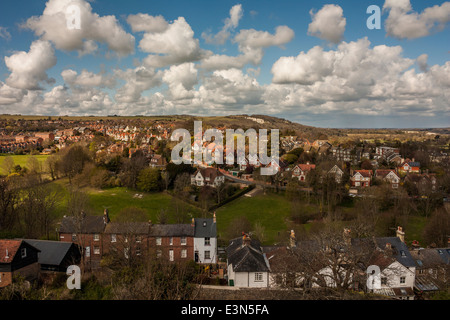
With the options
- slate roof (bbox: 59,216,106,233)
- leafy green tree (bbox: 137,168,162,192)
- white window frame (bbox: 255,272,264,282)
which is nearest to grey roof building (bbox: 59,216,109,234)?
slate roof (bbox: 59,216,106,233)

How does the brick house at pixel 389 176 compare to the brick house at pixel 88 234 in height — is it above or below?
above

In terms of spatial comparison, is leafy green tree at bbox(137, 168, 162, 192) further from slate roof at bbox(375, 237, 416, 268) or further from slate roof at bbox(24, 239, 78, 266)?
slate roof at bbox(375, 237, 416, 268)

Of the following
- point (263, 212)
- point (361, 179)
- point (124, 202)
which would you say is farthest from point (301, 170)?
point (124, 202)

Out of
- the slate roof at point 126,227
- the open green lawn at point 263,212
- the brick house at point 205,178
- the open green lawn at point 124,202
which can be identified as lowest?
the open green lawn at point 263,212

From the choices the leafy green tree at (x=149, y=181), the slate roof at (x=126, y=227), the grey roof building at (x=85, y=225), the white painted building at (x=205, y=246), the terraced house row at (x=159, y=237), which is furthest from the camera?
the leafy green tree at (x=149, y=181)

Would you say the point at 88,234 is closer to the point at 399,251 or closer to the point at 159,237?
the point at 159,237

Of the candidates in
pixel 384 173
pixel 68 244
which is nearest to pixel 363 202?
pixel 384 173

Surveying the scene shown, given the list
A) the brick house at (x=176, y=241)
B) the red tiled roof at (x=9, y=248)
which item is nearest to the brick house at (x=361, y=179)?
the brick house at (x=176, y=241)

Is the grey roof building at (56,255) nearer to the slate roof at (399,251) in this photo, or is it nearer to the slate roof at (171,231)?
the slate roof at (171,231)
